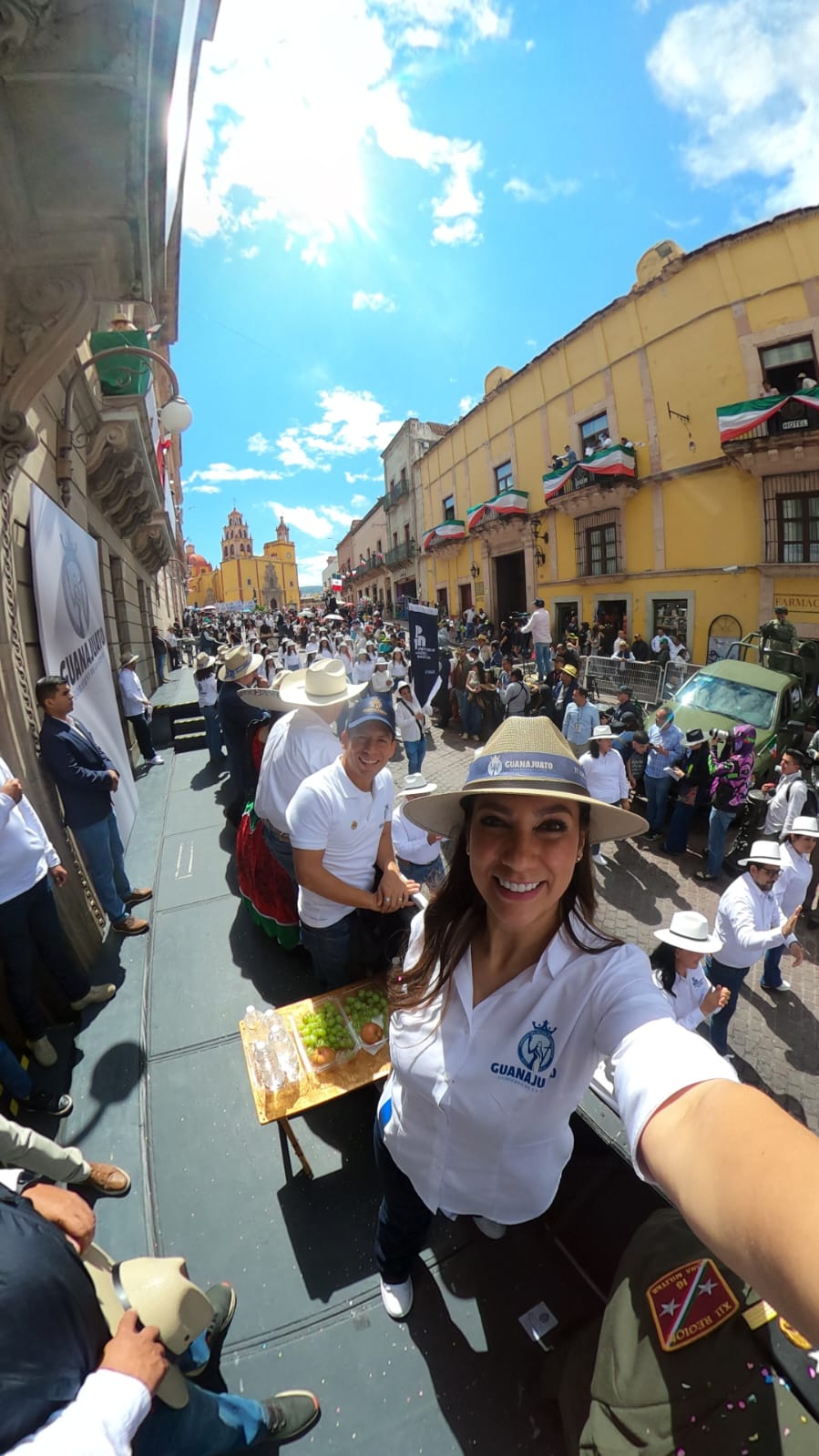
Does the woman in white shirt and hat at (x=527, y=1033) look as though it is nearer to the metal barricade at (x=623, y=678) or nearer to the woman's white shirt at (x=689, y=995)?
the woman's white shirt at (x=689, y=995)

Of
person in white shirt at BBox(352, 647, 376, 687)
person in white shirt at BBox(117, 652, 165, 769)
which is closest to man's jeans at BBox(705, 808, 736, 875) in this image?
person in white shirt at BBox(117, 652, 165, 769)

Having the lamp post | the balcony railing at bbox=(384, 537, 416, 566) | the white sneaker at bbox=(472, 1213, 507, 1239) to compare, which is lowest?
the white sneaker at bbox=(472, 1213, 507, 1239)

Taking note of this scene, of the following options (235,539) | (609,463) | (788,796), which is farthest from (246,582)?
(788,796)

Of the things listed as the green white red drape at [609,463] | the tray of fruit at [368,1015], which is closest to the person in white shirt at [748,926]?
the tray of fruit at [368,1015]

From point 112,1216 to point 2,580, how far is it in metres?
3.51

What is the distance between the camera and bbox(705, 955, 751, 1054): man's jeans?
152 inches

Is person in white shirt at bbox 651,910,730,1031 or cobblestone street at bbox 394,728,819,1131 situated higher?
person in white shirt at bbox 651,910,730,1031

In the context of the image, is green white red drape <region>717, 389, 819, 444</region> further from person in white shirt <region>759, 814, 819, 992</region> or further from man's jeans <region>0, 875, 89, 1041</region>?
man's jeans <region>0, 875, 89, 1041</region>

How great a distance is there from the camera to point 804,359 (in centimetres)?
1373

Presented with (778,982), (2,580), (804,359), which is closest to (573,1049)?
(2,580)

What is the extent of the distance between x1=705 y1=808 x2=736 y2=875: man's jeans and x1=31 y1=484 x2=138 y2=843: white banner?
658 cm

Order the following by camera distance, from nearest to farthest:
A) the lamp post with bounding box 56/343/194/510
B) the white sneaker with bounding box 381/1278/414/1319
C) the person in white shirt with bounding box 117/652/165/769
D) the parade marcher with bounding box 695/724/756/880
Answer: the white sneaker with bounding box 381/1278/414/1319 → the lamp post with bounding box 56/343/194/510 → the parade marcher with bounding box 695/724/756/880 → the person in white shirt with bounding box 117/652/165/769

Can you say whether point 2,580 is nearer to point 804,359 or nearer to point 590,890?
point 590,890

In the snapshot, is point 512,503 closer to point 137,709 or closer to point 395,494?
point 395,494
